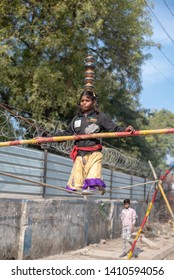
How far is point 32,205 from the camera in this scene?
26.1 feet

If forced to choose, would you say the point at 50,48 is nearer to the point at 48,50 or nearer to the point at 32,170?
the point at 48,50

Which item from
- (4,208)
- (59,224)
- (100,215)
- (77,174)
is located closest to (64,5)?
(100,215)

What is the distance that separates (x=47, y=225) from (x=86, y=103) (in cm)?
474

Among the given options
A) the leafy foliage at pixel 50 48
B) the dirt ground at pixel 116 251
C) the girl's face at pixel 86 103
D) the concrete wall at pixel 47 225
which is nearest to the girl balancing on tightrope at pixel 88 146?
the girl's face at pixel 86 103

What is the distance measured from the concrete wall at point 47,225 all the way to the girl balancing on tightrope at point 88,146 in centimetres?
291

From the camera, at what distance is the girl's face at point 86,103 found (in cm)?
440

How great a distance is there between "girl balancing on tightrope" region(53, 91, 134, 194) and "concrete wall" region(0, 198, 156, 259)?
2.91 m

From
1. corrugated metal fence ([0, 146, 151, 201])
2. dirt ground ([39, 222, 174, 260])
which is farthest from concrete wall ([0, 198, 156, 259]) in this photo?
corrugated metal fence ([0, 146, 151, 201])

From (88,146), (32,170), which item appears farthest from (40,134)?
(88,146)

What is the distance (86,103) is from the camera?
14.5 feet

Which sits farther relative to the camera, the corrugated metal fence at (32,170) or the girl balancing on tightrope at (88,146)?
the corrugated metal fence at (32,170)

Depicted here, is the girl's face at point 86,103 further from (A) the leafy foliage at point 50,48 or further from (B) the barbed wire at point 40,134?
(A) the leafy foliage at point 50,48

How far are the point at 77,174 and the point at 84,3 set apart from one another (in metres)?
11.2
